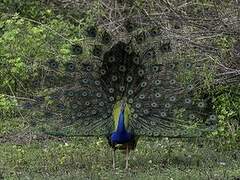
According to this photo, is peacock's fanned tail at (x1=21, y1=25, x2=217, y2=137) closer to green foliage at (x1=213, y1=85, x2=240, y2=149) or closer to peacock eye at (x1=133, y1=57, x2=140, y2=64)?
peacock eye at (x1=133, y1=57, x2=140, y2=64)

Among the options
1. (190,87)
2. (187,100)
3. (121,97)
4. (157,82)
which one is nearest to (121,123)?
(121,97)

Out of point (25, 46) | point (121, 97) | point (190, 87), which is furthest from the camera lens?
point (25, 46)

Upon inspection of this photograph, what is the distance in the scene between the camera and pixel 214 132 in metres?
10.7

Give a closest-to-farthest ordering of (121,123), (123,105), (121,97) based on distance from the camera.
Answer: (121,123), (123,105), (121,97)

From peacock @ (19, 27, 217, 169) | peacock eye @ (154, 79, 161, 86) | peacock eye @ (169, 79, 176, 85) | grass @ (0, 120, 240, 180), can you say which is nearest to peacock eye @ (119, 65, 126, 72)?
peacock @ (19, 27, 217, 169)

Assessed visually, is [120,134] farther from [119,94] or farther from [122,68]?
[122,68]

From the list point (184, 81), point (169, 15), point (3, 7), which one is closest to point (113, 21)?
point (169, 15)

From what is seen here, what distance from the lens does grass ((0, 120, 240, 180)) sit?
884cm

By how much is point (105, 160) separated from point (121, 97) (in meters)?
1.01

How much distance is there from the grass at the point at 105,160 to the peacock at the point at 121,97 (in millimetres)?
467

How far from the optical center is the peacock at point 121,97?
31.9ft

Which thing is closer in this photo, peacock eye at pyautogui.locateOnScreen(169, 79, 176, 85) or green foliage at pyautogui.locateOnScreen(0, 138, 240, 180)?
green foliage at pyautogui.locateOnScreen(0, 138, 240, 180)

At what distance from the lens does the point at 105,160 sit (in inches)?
394

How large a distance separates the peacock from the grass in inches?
18.4
